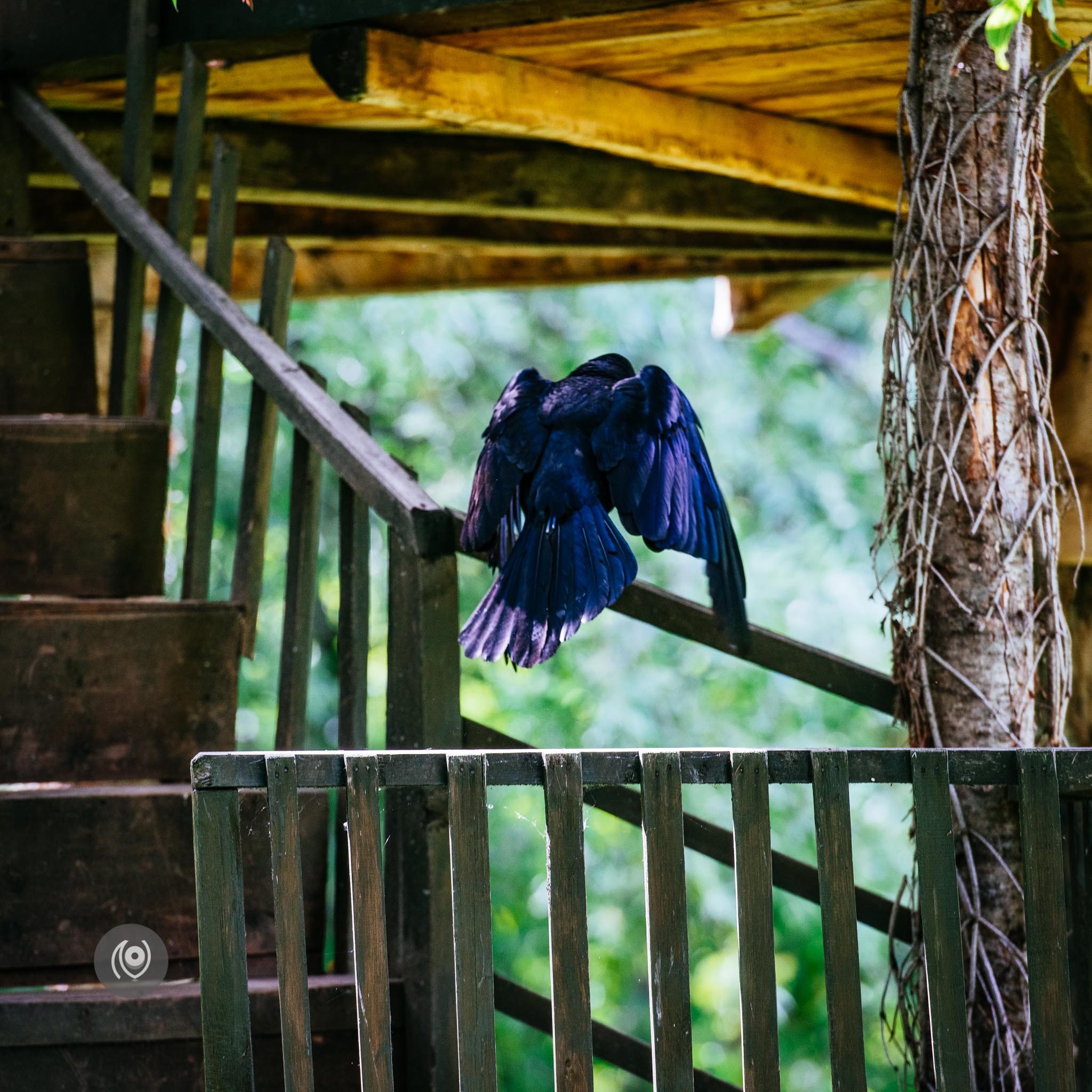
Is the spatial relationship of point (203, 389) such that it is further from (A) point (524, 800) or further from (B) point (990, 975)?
(A) point (524, 800)

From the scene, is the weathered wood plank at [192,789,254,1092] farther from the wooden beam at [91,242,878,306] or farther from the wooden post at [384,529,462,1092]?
the wooden beam at [91,242,878,306]

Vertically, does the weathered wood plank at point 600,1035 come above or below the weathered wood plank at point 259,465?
below

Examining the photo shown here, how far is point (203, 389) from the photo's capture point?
11.2 ft

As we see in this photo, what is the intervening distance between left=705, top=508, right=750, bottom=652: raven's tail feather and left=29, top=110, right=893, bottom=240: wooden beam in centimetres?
212

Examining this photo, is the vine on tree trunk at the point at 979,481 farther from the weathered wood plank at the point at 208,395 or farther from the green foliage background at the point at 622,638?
the green foliage background at the point at 622,638

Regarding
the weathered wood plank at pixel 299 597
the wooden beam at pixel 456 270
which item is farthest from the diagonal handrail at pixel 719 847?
the wooden beam at pixel 456 270

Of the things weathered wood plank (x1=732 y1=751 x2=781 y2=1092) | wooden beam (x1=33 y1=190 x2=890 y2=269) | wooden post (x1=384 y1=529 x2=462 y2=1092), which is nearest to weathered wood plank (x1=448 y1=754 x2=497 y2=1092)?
weathered wood plank (x1=732 y1=751 x2=781 y2=1092)

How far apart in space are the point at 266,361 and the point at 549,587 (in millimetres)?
973

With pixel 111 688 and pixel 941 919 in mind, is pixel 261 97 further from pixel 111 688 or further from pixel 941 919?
pixel 941 919

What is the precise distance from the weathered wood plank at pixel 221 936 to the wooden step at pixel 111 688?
3.62 ft

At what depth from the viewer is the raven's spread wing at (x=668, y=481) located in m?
2.50

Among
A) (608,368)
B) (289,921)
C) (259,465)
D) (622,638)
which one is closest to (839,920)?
(289,921)

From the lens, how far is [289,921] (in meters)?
1.91

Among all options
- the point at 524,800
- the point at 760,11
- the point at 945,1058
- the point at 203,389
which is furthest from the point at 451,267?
the point at 524,800
